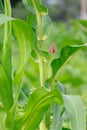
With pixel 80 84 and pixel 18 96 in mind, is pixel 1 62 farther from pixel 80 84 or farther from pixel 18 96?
pixel 80 84

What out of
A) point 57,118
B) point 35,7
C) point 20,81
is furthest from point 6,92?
point 35,7

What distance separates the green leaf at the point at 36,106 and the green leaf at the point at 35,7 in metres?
0.25

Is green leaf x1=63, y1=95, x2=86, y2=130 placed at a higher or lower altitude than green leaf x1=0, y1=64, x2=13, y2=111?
higher

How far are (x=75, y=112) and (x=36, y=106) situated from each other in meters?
0.18

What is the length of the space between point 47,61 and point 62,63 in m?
0.05

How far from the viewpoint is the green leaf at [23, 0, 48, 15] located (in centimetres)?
144

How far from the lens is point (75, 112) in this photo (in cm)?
122

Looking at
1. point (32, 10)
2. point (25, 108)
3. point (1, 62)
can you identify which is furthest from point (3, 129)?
point (32, 10)

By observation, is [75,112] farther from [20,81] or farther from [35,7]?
[35,7]

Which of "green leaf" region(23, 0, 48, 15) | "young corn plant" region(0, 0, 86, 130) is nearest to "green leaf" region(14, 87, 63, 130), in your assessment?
"young corn plant" region(0, 0, 86, 130)

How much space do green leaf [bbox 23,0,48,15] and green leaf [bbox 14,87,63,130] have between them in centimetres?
25

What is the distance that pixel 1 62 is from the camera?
4.48 feet

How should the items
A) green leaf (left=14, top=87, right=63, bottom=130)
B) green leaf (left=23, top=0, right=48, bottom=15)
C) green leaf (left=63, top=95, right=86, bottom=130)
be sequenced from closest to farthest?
green leaf (left=63, top=95, right=86, bottom=130) → green leaf (left=14, top=87, right=63, bottom=130) → green leaf (left=23, top=0, right=48, bottom=15)

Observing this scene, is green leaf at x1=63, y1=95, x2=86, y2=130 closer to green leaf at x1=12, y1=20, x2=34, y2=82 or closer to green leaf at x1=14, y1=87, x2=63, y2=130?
green leaf at x1=14, y1=87, x2=63, y2=130
